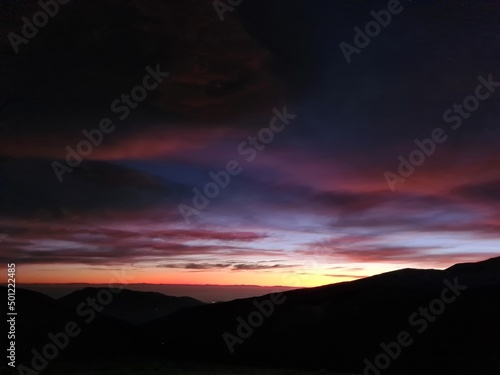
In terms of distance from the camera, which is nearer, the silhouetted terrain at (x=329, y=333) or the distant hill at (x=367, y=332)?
the distant hill at (x=367, y=332)

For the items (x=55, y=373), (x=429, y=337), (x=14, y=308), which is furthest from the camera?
(x=14, y=308)

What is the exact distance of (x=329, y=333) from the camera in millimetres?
67500

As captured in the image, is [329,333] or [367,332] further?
[329,333]

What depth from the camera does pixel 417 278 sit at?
100 meters

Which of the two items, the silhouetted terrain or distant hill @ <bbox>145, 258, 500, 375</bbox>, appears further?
the silhouetted terrain

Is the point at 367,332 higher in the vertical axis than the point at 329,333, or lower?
lower

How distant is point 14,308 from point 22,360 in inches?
1202

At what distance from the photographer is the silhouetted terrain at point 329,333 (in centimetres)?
5041

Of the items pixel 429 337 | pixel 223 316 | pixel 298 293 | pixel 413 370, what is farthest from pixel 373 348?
pixel 298 293

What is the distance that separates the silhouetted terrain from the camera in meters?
50.4

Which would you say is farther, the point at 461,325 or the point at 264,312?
the point at 264,312

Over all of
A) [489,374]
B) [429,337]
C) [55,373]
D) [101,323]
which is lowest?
[489,374]

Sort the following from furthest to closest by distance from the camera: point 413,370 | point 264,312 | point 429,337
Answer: point 264,312
point 429,337
point 413,370

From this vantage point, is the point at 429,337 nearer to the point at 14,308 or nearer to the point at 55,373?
the point at 55,373
